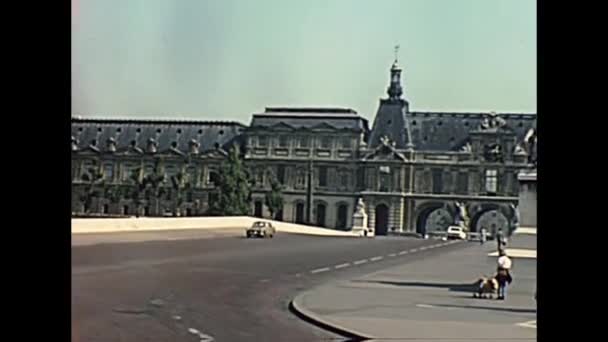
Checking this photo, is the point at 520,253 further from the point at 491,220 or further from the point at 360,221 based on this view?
the point at 360,221

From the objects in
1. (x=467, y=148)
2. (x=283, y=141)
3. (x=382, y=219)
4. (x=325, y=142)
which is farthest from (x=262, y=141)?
(x=382, y=219)

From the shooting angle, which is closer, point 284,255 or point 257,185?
point 284,255

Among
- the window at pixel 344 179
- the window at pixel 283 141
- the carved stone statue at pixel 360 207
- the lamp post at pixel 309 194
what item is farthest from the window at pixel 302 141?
the window at pixel 344 179

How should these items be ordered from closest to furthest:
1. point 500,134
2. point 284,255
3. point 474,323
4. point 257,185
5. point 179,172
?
point 474,323
point 284,255
point 500,134
point 179,172
point 257,185

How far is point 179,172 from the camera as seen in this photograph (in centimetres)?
3291

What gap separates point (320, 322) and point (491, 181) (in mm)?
24292

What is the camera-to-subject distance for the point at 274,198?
3488 centimetres

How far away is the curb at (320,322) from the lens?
787 cm

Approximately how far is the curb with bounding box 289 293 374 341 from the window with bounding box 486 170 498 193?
70.2ft

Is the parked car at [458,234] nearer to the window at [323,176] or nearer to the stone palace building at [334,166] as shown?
the stone palace building at [334,166]

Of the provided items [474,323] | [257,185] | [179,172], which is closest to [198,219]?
[179,172]

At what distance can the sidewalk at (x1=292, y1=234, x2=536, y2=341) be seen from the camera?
8.14 meters
